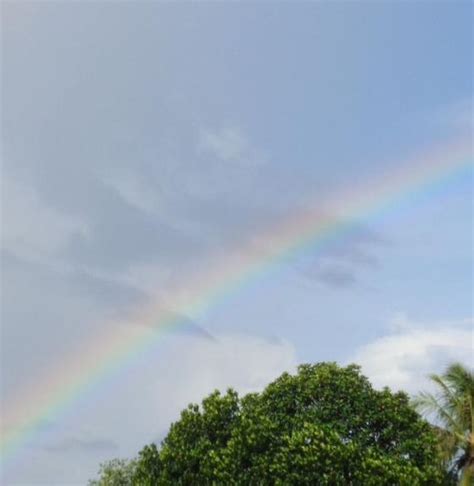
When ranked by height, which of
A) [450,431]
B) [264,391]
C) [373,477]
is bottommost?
[373,477]

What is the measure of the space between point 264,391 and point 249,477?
4.90 m

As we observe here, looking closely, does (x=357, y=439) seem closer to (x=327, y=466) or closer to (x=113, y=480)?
(x=327, y=466)

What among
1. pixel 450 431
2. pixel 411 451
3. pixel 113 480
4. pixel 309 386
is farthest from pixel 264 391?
pixel 113 480

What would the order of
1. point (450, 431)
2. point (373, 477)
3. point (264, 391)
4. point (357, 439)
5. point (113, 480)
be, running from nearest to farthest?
point (373, 477), point (357, 439), point (264, 391), point (450, 431), point (113, 480)

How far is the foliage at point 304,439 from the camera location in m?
35.1

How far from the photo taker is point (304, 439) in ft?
116

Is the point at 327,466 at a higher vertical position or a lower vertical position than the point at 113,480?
lower

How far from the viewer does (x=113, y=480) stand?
52.8 meters

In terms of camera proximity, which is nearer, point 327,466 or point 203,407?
point 327,466

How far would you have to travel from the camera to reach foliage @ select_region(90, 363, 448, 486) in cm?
3509

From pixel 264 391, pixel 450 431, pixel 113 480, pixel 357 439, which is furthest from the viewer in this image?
pixel 113 480

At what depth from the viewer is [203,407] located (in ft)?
127

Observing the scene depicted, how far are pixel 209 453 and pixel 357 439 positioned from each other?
6.86 meters

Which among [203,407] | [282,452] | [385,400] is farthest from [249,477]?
[385,400]
